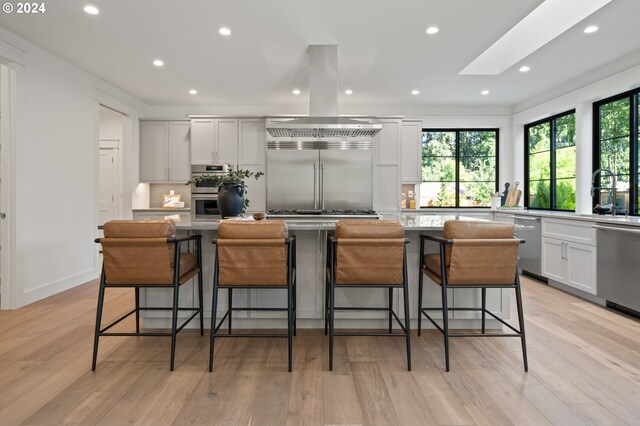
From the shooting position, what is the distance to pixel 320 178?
5398 millimetres

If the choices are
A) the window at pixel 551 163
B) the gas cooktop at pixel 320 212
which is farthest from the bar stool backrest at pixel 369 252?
the window at pixel 551 163

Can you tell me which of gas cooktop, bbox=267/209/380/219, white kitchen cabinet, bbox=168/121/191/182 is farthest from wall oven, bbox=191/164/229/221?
gas cooktop, bbox=267/209/380/219

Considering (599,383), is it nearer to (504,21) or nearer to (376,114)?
(504,21)

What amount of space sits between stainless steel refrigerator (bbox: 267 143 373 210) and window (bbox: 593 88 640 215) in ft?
9.71

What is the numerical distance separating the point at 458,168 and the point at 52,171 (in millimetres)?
6055

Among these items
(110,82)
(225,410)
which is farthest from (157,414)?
(110,82)

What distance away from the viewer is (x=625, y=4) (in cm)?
279

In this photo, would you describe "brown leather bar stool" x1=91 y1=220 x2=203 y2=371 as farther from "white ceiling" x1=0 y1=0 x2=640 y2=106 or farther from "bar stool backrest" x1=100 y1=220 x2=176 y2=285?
"white ceiling" x1=0 y1=0 x2=640 y2=106

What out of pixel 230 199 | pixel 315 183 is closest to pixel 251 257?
pixel 230 199

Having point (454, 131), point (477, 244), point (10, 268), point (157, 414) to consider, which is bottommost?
point (157, 414)

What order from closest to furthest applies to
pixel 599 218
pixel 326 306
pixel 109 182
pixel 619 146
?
pixel 326 306 → pixel 599 218 → pixel 619 146 → pixel 109 182

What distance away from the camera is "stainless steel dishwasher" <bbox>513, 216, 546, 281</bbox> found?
15.0ft

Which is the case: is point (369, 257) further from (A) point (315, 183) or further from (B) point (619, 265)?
(A) point (315, 183)

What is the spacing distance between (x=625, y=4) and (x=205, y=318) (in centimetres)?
425
